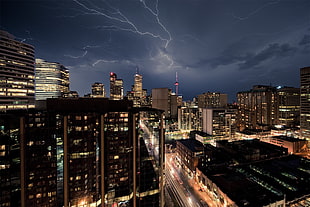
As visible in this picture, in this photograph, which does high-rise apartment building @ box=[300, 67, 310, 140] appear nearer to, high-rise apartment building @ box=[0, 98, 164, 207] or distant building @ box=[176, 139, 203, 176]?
distant building @ box=[176, 139, 203, 176]

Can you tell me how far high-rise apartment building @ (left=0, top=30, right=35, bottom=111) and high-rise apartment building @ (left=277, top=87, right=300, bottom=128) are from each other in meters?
173

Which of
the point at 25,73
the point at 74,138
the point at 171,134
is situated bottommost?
the point at 171,134

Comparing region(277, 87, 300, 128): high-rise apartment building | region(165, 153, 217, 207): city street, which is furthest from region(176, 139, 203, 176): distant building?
region(277, 87, 300, 128): high-rise apartment building

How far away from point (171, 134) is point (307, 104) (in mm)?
88437

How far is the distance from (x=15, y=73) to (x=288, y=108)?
185 metres

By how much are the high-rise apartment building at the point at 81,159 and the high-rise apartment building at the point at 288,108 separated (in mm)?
132569

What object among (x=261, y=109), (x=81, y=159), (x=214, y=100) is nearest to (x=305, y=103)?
(x=261, y=109)

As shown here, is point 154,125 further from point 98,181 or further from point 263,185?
point 263,185

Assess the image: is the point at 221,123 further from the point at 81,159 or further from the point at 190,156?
the point at 81,159

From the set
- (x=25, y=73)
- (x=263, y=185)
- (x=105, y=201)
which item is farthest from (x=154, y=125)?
(x=25, y=73)

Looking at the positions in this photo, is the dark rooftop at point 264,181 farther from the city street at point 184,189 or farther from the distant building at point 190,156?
the distant building at point 190,156

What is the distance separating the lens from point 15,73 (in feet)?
190

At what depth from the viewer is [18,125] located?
81.0ft

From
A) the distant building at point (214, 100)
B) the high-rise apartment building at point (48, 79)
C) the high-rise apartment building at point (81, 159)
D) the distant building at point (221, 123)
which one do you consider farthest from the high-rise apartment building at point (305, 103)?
the high-rise apartment building at point (48, 79)
